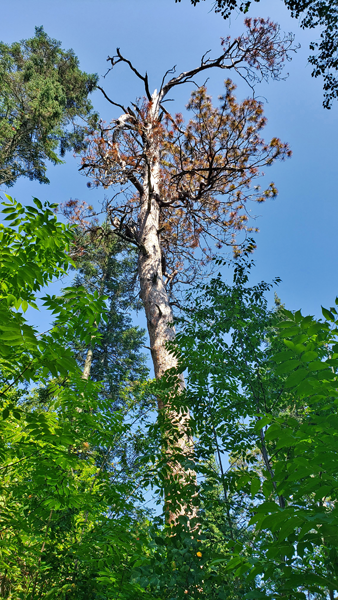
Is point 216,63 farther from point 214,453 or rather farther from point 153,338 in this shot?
point 214,453

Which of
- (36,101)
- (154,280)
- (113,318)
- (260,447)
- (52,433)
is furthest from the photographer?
(113,318)

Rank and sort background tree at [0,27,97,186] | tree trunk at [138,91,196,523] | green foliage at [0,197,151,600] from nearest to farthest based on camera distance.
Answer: green foliage at [0,197,151,600] < tree trunk at [138,91,196,523] < background tree at [0,27,97,186]

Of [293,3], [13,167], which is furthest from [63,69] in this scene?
[293,3]

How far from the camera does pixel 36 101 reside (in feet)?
34.2

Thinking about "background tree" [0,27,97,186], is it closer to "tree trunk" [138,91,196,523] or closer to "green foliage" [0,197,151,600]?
"tree trunk" [138,91,196,523]

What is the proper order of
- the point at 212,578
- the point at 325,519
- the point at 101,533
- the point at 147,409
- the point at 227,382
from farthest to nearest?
1. the point at 147,409
2. the point at 227,382
3. the point at 101,533
4. the point at 212,578
5. the point at 325,519

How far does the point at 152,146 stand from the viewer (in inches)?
301

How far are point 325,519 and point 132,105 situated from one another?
9.34 meters

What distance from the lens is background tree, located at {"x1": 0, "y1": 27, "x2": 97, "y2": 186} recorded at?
10.1m

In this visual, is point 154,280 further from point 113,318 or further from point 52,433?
point 113,318

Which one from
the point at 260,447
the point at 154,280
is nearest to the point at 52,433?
the point at 260,447

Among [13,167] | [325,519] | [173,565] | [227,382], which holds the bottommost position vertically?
[173,565]

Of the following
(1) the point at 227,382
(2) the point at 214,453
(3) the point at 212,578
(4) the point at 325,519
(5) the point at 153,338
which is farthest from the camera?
(5) the point at 153,338

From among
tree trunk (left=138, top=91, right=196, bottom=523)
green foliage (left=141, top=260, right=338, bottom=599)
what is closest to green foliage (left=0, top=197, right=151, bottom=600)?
green foliage (left=141, top=260, right=338, bottom=599)
